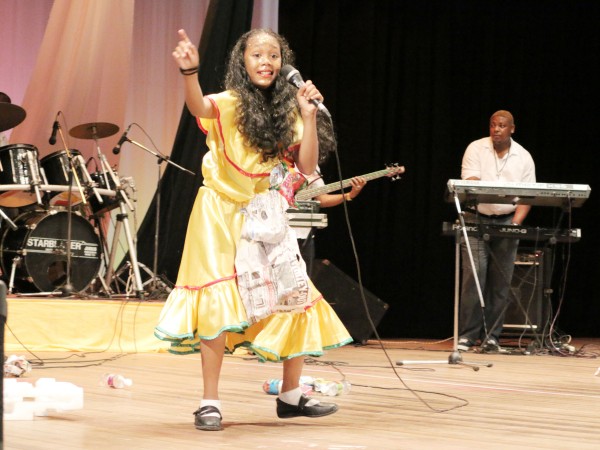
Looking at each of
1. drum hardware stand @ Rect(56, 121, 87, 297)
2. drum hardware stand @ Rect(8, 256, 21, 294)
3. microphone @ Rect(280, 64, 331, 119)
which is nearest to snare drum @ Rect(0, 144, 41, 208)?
drum hardware stand @ Rect(56, 121, 87, 297)

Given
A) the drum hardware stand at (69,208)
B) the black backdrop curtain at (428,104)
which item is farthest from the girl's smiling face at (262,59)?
the black backdrop curtain at (428,104)

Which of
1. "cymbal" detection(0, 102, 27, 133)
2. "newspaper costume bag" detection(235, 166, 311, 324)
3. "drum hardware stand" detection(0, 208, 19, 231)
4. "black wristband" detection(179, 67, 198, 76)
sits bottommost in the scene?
"drum hardware stand" detection(0, 208, 19, 231)

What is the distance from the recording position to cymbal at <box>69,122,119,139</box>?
7309 millimetres

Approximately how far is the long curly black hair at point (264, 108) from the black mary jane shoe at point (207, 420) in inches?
33.4

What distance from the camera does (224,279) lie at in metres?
3.20

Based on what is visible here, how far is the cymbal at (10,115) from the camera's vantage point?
6.77m

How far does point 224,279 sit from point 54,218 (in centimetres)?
415

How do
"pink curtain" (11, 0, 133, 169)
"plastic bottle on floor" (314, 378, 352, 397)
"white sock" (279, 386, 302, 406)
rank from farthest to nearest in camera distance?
"pink curtain" (11, 0, 133, 169)
"plastic bottle on floor" (314, 378, 352, 397)
"white sock" (279, 386, 302, 406)

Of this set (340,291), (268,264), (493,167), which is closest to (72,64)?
(340,291)

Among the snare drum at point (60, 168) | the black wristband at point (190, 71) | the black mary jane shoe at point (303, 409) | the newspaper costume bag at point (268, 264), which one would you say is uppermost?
the black wristband at point (190, 71)

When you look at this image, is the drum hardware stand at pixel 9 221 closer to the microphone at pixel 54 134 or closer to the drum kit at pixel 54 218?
the drum kit at pixel 54 218

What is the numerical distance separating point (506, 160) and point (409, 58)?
7.31ft

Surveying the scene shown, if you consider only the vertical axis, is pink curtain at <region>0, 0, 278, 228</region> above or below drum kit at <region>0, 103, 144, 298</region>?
above

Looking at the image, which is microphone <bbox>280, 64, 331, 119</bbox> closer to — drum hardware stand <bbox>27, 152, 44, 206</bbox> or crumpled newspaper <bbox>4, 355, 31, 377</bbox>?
crumpled newspaper <bbox>4, 355, 31, 377</bbox>
